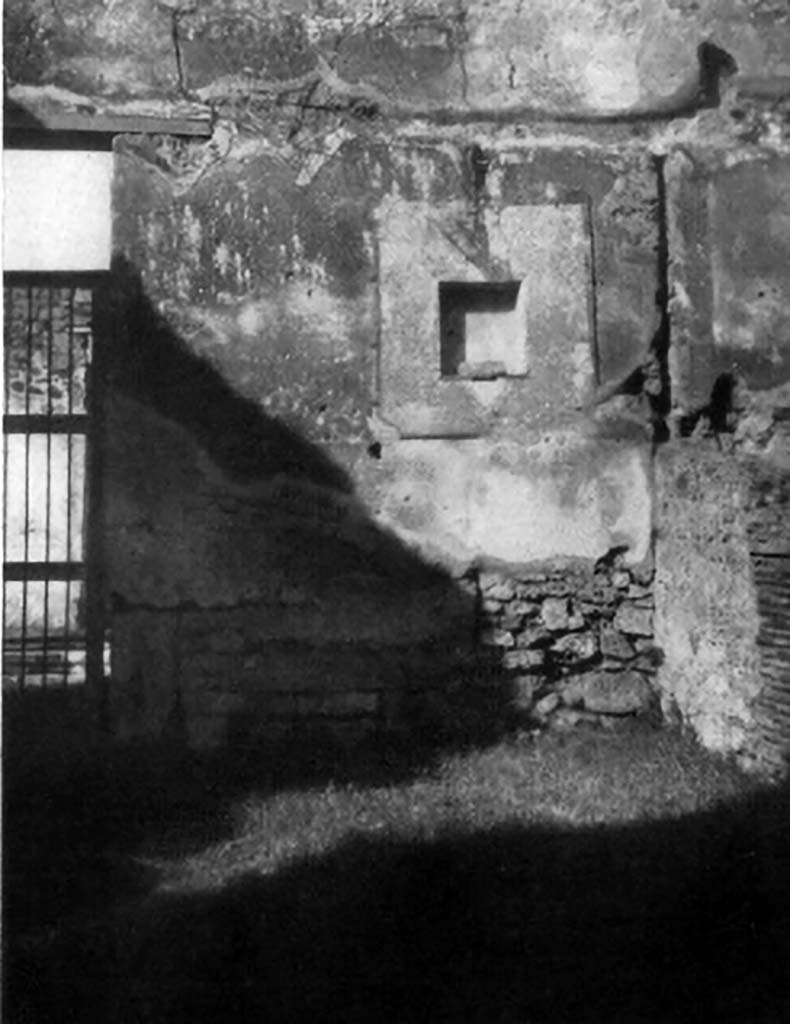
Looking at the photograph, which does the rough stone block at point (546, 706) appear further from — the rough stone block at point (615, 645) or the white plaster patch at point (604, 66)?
the white plaster patch at point (604, 66)

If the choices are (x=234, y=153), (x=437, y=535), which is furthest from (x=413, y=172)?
(x=437, y=535)

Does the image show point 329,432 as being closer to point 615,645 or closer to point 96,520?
point 96,520

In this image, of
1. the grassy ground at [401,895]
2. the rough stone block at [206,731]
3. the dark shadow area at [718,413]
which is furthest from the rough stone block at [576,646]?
the rough stone block at [206,731]

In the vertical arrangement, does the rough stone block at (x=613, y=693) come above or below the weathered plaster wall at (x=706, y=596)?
below

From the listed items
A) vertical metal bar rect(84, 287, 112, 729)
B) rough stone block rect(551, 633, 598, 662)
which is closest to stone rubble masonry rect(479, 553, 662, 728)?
Answer: rough stone block rect(551, 633, 598, 662)

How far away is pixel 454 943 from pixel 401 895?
1.30 feet

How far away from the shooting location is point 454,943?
3.02 metres

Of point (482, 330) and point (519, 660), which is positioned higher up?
point (482, 330)

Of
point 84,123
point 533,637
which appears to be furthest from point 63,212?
point 533,637

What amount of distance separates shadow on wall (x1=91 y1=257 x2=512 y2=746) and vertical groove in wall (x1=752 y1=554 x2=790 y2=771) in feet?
4.85

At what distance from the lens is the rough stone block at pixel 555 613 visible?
19.6 ft

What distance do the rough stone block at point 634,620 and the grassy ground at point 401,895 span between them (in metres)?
0.92

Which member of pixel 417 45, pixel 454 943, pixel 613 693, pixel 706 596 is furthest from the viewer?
pixel 417 45

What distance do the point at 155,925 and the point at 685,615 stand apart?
3.18 metres
